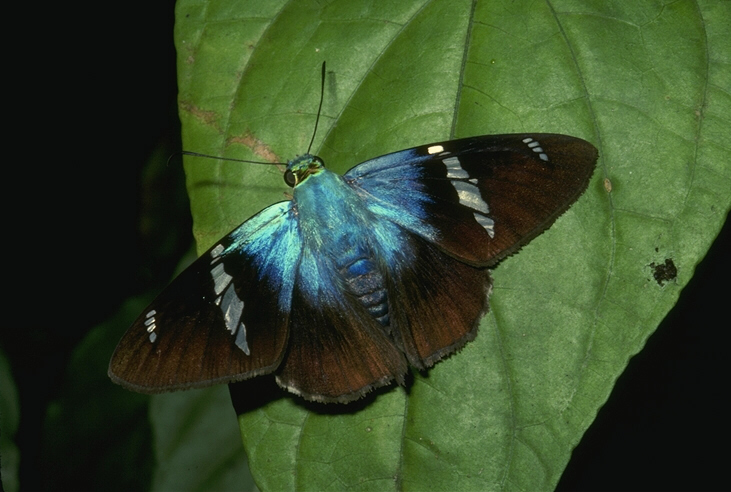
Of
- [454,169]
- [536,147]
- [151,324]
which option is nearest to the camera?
[536,147]

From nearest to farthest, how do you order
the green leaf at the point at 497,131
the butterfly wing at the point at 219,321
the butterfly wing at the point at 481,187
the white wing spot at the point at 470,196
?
the green leaf at the point at 497,131 < the butterfly wing at the point at 481,187 < the butterfly wing at the point at 219,321 < the white wing spot at the point at 470,196

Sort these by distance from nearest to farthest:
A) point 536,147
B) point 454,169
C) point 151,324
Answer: point 536,147
point 151,324
point 454,169

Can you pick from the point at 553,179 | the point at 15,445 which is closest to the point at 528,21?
the point at 553,179

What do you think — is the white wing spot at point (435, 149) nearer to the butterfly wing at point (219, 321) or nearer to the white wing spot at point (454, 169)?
the white wing spot at point (454, 169)

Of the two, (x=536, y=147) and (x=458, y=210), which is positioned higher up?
(x=536, y=147)

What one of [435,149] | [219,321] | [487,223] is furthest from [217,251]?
[487,223]

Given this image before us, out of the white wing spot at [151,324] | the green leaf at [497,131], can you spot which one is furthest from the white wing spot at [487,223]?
the white wing spot at [151,324]

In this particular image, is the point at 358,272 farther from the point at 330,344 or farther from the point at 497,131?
the point at 497,131
